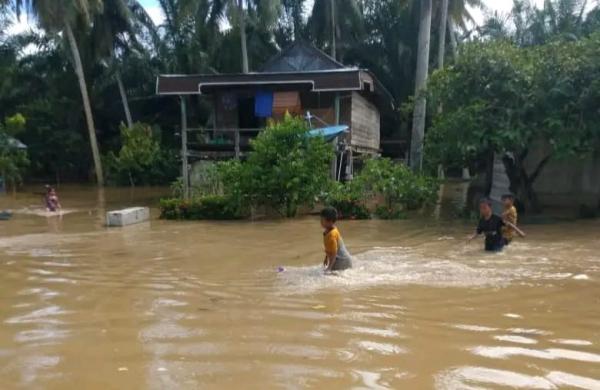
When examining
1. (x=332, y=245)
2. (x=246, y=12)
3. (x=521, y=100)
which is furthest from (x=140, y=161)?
(x=332, y=245)

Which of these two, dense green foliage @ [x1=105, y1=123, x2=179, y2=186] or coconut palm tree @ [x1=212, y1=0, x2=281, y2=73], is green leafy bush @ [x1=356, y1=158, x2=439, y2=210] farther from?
dense green foliage @ [x1=105, y1=123, x2=179, y2=186]

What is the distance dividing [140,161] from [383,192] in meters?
18.9

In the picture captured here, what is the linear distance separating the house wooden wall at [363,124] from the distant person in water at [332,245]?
50.2ft

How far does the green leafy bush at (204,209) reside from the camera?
16625 mm

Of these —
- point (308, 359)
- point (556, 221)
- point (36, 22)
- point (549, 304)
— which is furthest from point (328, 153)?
point (36, 22)

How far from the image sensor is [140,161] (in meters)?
32.1

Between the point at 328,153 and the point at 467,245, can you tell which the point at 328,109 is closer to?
the point at 328,153

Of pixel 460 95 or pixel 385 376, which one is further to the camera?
pixel 460 95

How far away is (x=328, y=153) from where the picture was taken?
1633 centimetres

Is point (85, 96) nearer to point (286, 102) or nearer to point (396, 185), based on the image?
point (286, 102)

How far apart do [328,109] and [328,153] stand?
22.0 ft

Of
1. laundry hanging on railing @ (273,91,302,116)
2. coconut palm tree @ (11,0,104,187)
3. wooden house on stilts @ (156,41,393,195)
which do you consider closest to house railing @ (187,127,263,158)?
wooden house on stilts @ (156,41,393,195)

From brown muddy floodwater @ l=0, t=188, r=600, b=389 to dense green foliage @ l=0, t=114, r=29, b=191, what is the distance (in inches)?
789

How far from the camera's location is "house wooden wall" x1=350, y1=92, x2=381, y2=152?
77.3 ft
